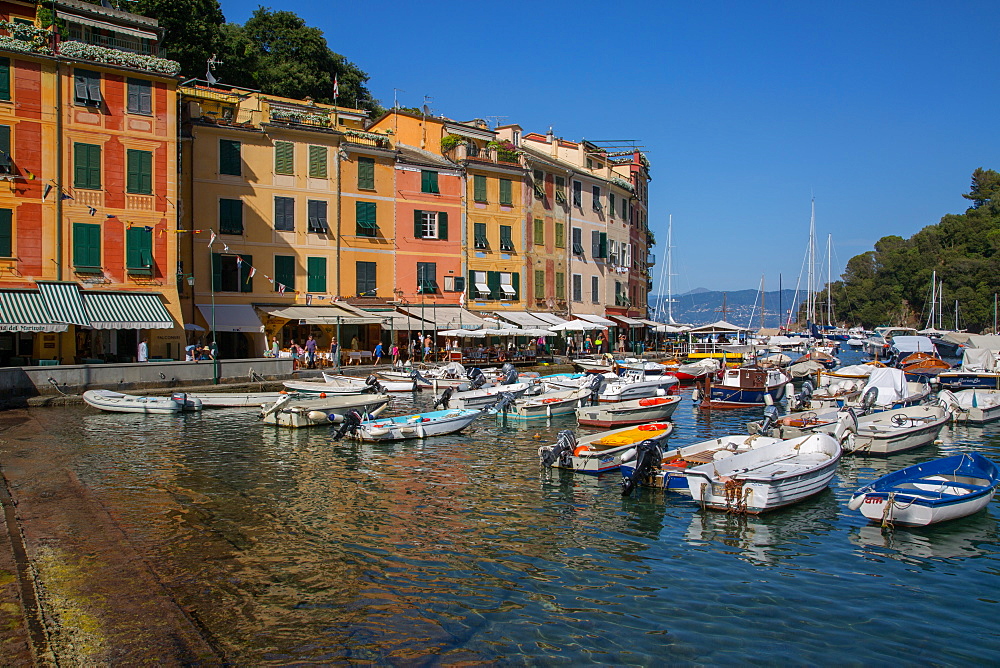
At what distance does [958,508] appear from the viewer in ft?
48.6

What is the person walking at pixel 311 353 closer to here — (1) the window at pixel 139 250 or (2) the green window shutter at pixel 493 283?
(1) the window at pixel 139 250

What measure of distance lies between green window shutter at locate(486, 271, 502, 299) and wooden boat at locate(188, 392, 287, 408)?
21666 mm

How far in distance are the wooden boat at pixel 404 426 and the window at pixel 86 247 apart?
17.1 m

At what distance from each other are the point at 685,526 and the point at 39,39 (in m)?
33.3

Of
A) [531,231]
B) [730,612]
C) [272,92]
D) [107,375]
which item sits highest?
[272,92]

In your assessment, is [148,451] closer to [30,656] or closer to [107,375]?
[107,375]

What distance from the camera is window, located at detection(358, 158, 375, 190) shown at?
1818 inches

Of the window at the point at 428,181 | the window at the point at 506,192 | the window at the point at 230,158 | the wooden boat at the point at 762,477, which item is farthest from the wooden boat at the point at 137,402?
the window at the point at 506,192

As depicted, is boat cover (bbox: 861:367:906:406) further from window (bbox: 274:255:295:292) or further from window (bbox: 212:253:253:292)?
window (bbox: 212:253:253:292)

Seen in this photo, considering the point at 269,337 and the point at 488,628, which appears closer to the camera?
the point at 488,628

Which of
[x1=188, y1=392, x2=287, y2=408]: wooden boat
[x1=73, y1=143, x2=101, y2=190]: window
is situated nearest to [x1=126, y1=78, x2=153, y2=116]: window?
[x1=73, y1=143, x2=101, y2=190]: window

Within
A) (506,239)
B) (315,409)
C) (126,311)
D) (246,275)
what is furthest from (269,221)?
(315,409)

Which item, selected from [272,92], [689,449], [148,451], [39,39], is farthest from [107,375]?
[272,92]

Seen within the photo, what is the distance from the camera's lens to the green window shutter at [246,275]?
42.4m
